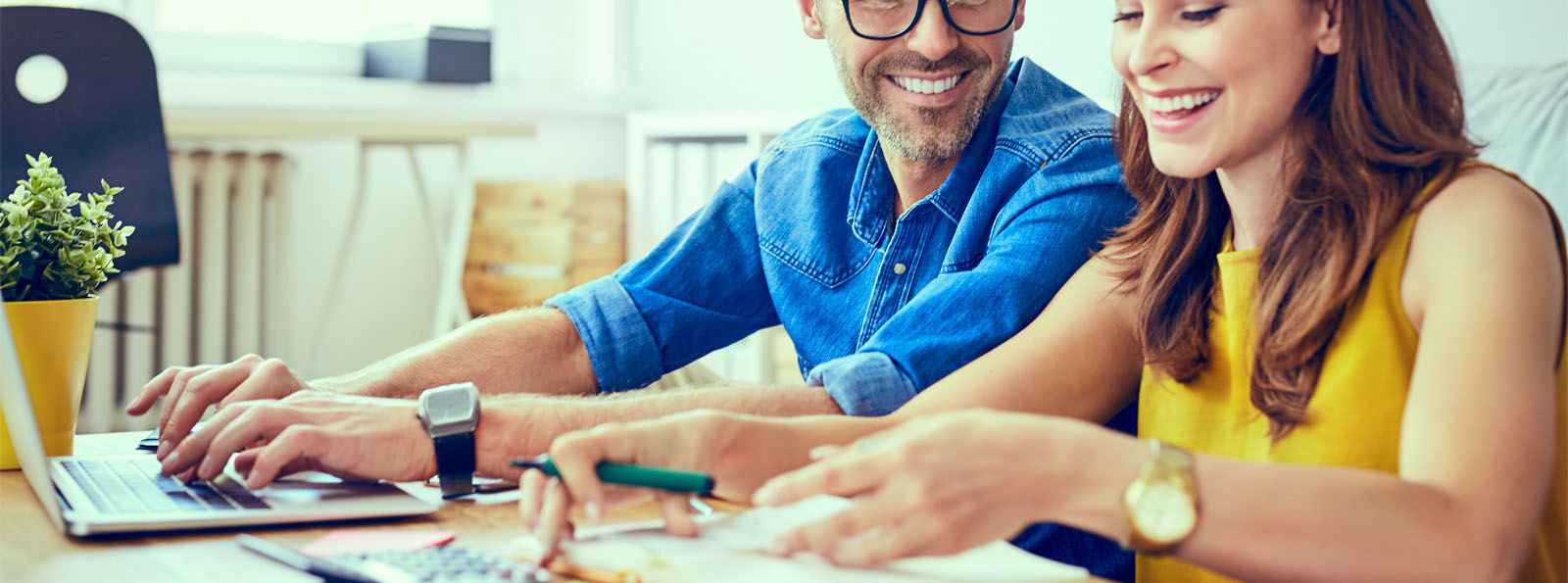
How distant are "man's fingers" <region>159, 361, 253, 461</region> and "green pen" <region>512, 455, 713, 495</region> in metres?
0.41

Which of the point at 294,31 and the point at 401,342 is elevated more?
the point at 294,31

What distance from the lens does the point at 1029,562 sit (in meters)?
0.72

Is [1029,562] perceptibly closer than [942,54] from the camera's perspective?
Yes

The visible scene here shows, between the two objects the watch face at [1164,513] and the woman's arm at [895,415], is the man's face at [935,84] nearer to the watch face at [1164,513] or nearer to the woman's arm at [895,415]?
the woman's arm at [895,415]

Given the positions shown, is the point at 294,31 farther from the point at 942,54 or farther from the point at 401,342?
the point at 942,54

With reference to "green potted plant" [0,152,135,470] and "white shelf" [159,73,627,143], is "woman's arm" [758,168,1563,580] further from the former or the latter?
"white shelf" [159,73,627,143]

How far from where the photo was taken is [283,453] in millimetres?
901

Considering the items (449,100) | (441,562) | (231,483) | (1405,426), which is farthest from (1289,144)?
(449,100)

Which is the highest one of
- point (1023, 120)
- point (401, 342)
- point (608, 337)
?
point (1023, 120)

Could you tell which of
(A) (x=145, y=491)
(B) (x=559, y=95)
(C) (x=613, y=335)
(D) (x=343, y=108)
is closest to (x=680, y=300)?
(C) (x=613, y=335)

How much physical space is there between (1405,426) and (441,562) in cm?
54

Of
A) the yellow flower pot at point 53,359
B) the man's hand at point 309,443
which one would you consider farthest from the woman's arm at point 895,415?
the yellow flower pot at point 53,359

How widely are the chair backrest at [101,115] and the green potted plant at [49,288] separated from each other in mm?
1385

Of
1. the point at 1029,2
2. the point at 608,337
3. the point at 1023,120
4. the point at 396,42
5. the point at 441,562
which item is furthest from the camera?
the point at 396,42
